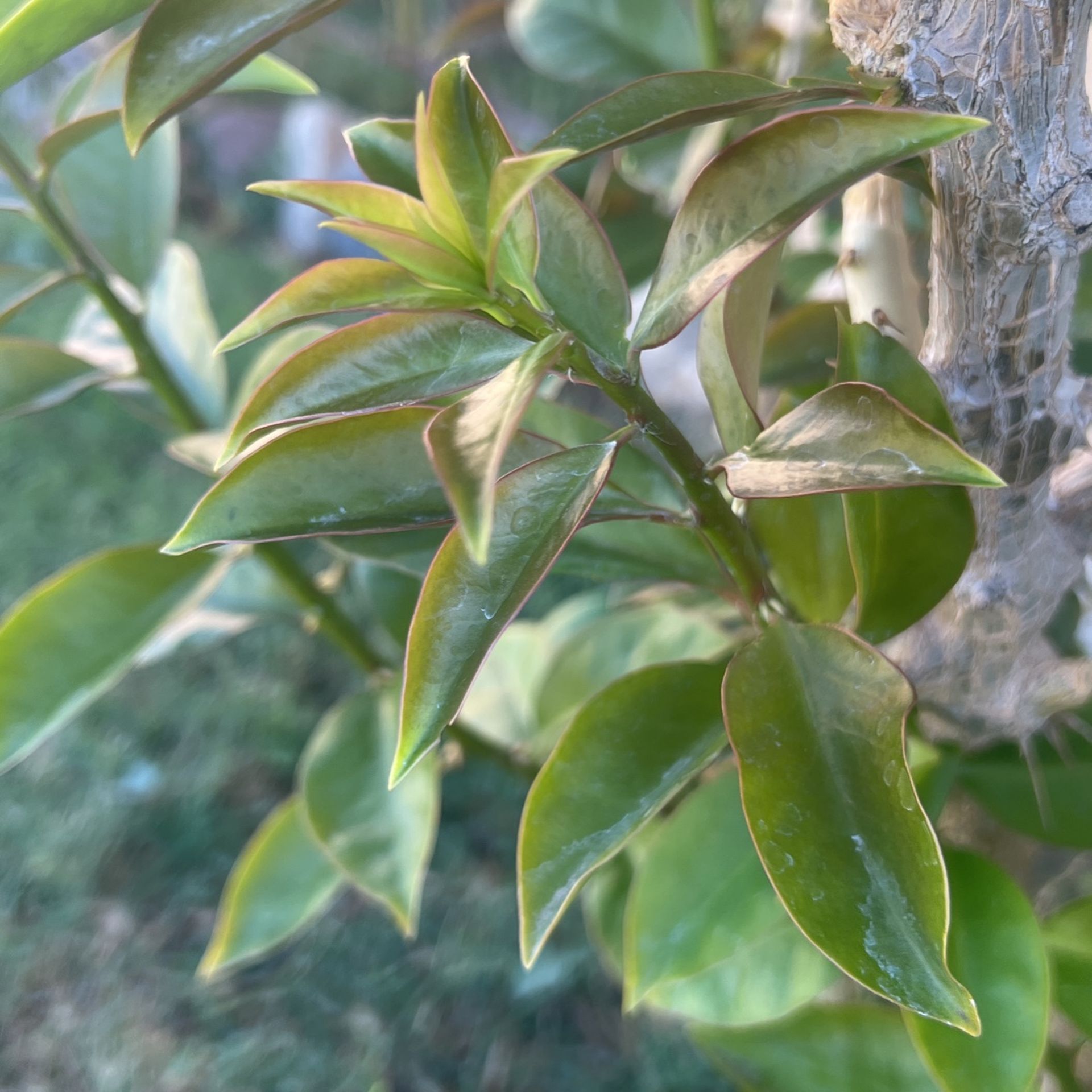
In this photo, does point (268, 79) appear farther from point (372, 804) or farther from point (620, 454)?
point (372, 804)

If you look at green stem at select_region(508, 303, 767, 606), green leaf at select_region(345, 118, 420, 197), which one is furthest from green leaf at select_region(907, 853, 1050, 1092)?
green leaf at select_region(345, 118, 420, 197)

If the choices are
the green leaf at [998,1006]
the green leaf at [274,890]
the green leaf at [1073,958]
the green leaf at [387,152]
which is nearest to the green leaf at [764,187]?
the green leaf at [387,152]

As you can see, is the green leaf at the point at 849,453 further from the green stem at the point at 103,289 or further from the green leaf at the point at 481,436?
the green stem at the point at 103,289

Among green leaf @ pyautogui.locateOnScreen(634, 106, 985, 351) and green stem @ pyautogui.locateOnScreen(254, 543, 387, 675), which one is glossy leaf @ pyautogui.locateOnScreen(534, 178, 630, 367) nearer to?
green leaf @ pyautogui.locateOnScreen(634, 106, 985, 351)

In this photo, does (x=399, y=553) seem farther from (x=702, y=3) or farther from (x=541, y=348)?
(x=702, y=3)

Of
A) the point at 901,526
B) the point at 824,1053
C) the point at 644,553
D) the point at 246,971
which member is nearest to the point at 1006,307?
the point at 901,526
